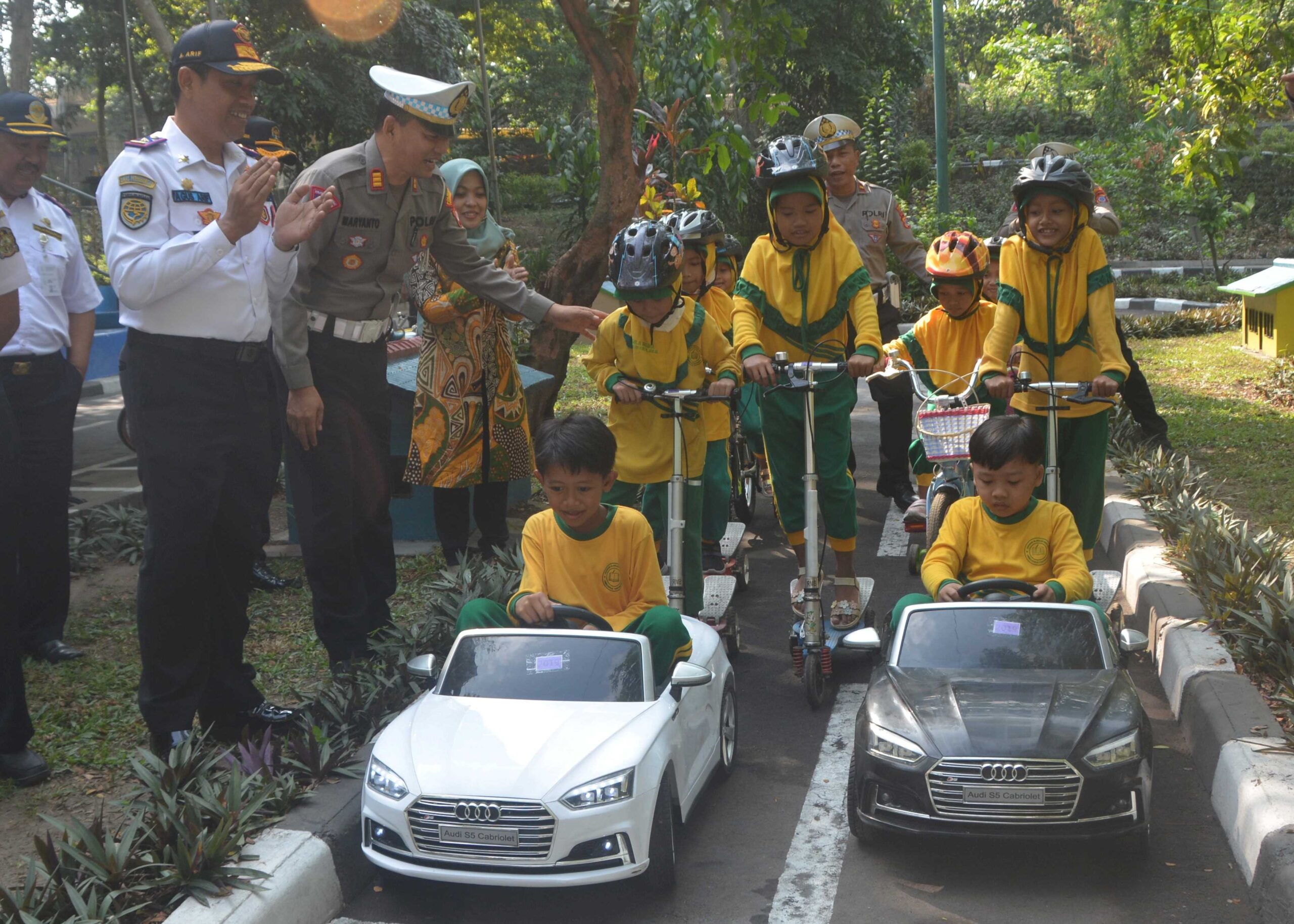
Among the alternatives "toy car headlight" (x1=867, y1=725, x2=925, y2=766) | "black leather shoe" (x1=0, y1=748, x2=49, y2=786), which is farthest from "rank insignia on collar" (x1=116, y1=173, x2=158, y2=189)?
"toy car headlight" (x1=867, y1=725, x2=925, y2=766)

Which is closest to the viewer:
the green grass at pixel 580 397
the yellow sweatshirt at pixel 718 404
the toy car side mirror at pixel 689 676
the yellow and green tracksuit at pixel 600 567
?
the toy car side mirror at pixel 689 676

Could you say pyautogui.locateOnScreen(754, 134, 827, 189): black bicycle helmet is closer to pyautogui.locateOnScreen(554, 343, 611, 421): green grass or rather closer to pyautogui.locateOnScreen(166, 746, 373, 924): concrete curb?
pyautogui.locateOnScreen(166, 746, 373, 924): concrete curb

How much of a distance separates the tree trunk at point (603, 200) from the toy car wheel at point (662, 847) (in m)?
4.91

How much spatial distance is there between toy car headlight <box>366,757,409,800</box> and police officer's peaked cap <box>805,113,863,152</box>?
5.31 metres

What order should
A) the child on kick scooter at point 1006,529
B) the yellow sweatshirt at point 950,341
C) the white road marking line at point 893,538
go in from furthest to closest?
1. the white road marking line at point 893,538
2. the yellow sweatshirt at point 950,341
3. the child on kick scooter at point 1006,529

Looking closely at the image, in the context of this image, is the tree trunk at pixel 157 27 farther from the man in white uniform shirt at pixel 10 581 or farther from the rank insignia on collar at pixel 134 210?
the rank insignia on collar at pixel 134 210

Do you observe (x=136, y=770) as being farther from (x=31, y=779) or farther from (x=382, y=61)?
(x=382, y=61)

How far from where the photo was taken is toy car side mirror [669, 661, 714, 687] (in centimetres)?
418

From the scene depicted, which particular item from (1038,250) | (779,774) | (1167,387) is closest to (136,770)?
(779,774)

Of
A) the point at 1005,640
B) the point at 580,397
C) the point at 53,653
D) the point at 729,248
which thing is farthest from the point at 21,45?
the point at 1005,640

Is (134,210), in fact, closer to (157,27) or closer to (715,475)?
(715,475)

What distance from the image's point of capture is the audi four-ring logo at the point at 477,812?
146 inches

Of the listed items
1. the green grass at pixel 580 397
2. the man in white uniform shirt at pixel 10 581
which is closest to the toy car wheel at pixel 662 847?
the man in white uniform shirt at pixel 10 581

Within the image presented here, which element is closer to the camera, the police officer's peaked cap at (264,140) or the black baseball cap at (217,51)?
the black baseball cap at (217,51)
